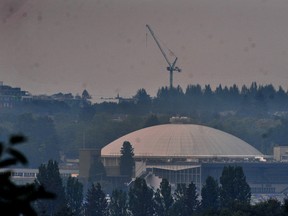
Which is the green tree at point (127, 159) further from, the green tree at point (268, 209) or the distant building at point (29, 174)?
the green tree at point (268, 209)

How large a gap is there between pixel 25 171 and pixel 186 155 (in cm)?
1895

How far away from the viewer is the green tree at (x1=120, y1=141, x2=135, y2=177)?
7372 inches

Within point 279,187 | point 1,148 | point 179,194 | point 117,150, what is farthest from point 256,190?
point 1,148

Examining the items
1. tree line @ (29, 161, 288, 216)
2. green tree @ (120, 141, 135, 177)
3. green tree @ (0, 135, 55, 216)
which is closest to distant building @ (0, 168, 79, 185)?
green tree @ (120, 141, 135, 177)

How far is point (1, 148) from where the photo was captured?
10961 mm

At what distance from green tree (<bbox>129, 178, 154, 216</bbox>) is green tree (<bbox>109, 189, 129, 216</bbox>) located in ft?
2.09

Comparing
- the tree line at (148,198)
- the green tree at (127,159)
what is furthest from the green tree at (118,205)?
the green tree at (127,159)

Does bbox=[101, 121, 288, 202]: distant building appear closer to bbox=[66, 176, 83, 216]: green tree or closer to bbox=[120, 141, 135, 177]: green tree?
bbox=[120, 141, 135, 177]: green tree

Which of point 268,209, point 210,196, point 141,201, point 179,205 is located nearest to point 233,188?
point 210,196

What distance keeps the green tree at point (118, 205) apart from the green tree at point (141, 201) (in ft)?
2.09

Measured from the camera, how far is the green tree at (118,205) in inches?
4545

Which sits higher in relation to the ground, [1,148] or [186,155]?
[186,155]

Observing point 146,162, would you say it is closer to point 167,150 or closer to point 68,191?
point 167,150

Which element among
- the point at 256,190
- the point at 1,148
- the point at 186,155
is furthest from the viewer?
the point at 186,155
